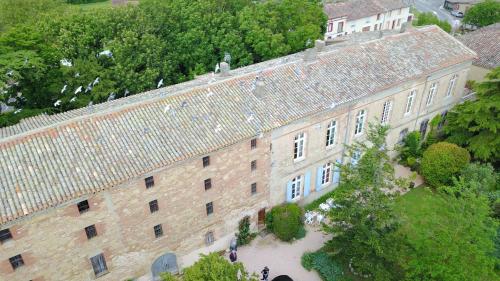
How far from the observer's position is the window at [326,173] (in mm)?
36031

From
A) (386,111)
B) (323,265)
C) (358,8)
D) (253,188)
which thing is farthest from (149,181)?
(358,8)

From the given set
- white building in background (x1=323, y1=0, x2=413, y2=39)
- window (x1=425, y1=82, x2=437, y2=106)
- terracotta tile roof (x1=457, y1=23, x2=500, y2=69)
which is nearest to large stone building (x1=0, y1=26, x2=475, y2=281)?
window (x1=425, y1=82, x2=437, y2=106)

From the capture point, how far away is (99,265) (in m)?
26.5

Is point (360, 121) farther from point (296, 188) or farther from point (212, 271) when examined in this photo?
point (212, 271)

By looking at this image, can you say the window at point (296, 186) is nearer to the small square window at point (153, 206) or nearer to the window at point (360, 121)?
the window at point (360, 121)

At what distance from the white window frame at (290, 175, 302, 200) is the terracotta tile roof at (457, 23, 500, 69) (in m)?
29.5

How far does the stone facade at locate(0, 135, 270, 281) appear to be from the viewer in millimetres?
23141

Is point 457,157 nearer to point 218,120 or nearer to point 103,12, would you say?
point 218,120

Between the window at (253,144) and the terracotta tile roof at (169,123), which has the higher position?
the terracotta tile roof at (169,123)

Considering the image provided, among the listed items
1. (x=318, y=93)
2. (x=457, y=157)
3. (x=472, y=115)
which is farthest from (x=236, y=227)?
(x=472, y=115)

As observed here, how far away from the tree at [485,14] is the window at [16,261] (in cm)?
8229

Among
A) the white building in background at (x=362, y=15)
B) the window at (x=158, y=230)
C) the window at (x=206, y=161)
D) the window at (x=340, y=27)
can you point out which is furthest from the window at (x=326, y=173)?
the window at (x=340, y=27)

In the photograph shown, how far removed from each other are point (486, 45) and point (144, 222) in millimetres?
47673

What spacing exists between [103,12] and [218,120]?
77.6 feet
